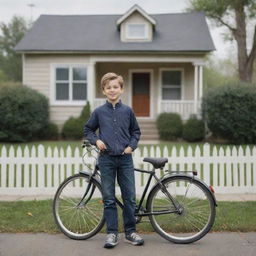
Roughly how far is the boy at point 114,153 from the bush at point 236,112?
989 cm

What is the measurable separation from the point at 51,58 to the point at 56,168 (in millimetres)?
11153

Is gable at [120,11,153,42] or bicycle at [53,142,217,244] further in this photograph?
gable at [120,11,153,42]

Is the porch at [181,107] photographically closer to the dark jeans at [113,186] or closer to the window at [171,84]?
the window at [171,84]

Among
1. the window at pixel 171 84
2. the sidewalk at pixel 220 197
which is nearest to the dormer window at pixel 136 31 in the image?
the window at pixel 171 84

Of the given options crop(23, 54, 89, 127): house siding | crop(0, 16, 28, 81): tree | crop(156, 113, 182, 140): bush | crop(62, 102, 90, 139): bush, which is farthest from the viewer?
crop(0, 16, 28, 81): tree

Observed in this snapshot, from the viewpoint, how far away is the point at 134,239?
4250mm

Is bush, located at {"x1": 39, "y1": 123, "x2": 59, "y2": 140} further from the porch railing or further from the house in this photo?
the porch railing

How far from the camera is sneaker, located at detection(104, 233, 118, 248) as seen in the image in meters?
4.13

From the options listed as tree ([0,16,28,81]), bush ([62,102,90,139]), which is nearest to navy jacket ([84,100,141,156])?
bush ([62,102,90,139])

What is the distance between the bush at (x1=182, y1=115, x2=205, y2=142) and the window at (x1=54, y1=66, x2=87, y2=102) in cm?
478

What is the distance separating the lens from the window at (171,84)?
59.2ft

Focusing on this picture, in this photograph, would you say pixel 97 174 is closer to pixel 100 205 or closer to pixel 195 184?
pixel 100 205

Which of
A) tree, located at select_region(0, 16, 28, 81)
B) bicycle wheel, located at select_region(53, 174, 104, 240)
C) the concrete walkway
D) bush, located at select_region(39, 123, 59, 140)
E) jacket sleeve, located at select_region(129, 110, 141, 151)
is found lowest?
the concrete walkway

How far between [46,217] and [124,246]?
4.76 ft
